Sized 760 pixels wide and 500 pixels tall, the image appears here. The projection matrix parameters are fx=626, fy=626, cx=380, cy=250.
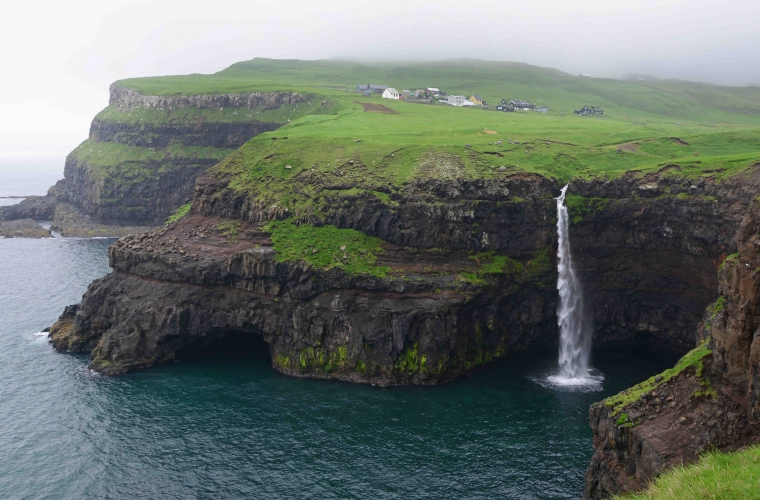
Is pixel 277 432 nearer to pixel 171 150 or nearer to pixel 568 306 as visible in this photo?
pixel 568 306

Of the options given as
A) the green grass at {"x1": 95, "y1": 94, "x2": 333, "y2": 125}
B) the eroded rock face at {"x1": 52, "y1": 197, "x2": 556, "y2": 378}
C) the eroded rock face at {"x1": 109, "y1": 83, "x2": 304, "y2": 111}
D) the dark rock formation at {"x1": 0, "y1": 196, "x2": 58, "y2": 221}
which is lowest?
the eroded rock face at {"x1": 52, "y1": 197, "x2": 556, "y2": 378}

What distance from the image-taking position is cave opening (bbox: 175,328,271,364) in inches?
3359

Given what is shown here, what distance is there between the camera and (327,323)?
260 ft

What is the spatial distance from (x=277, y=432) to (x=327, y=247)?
28.0 m

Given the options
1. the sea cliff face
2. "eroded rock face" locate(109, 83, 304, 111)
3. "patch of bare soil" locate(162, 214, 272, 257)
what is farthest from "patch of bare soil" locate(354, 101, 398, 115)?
"patch of bare soil" locate(162, 214, 272, 257)

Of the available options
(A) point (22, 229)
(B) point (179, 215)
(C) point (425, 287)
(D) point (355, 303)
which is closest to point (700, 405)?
(C) point (425, 287)

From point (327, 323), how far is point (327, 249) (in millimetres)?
10411

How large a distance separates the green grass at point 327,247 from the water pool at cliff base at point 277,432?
14883mm

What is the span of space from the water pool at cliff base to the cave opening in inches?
34.5

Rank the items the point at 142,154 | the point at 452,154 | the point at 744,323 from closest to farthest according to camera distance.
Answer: the point at 744,323 < the point at 452,154 < the point at 142,154

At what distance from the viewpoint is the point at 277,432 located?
64.0 m

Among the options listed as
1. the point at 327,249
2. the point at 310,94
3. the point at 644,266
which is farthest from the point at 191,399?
the point at 310,94

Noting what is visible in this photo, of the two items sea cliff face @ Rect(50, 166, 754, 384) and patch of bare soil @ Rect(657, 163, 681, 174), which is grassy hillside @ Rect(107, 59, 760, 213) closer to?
patch of bare soil @ Rect(657, 163, 681, 174)

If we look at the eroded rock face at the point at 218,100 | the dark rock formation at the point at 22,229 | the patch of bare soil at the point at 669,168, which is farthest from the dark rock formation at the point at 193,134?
the patch of bare soil at the point at 669,168
